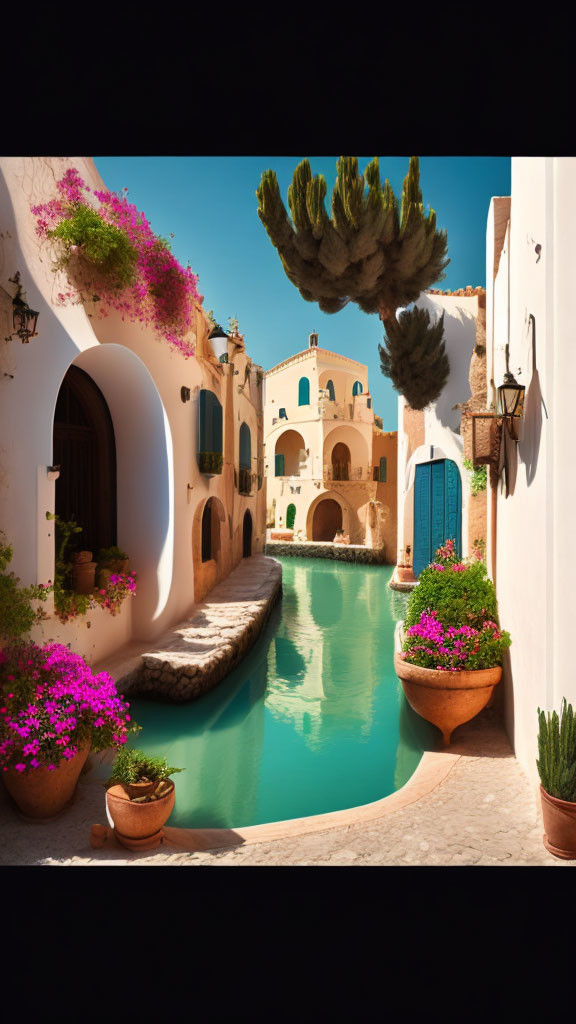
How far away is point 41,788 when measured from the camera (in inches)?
132

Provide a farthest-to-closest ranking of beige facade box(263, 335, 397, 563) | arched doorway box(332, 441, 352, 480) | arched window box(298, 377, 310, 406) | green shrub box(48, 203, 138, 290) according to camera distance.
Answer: arched doorway box(332, 441, 352, 480) → arched window box(298, 377, 310, 406) → beige facade box(263, 335, 397, 563) → green shrub box(48, 203, 138, 290)

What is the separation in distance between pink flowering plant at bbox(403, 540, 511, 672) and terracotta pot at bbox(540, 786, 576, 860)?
1.53 meters

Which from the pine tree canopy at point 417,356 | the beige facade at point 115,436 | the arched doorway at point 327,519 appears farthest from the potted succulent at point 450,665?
the arched doorway at point 327,519

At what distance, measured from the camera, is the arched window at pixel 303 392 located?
87.6 ft

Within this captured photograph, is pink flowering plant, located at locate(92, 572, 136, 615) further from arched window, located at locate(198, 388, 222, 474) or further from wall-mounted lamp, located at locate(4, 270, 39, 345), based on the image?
wall-mounted lamp, located at locate(4, 270, 39, 345)

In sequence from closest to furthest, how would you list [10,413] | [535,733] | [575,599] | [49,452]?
1. [575,599]
2. [535,733]
3. [10,413]
4. [49,452]

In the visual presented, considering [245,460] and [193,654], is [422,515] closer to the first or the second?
[245,460]

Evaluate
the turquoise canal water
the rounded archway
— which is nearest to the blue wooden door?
the turquoise canal water

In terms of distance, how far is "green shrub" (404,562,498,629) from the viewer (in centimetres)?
486

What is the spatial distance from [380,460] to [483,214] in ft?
53.9

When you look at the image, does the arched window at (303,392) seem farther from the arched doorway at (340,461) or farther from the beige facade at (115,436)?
the beige facade at (115,436)

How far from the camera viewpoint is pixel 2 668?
3.68 metres
